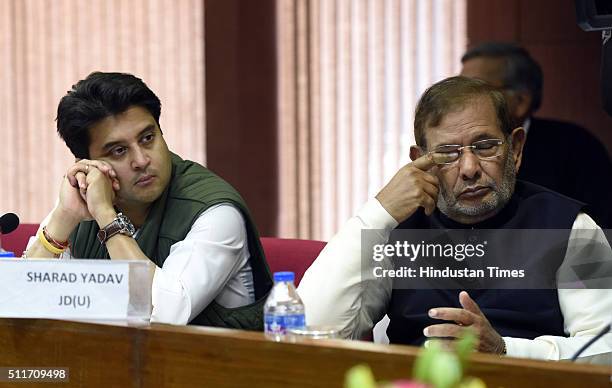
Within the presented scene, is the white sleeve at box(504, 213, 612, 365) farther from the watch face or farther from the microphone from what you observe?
the microphone

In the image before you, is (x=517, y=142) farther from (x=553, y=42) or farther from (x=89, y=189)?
(x=553, y=42)

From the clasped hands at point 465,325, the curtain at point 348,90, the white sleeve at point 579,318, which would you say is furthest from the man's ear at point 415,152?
the curtain at point 348,90

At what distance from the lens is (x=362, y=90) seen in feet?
13.9

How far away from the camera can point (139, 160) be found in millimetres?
2359

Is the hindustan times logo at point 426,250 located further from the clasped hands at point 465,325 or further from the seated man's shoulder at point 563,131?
the seated man's shoulder at point 563,131

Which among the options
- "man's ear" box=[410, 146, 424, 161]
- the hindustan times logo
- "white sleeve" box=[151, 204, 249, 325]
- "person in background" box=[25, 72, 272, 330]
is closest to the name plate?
"white sleeve" box=[151, 204, 249, 325]

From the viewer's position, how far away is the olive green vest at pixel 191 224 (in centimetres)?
227

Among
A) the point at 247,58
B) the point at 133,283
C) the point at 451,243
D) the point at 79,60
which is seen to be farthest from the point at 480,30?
the point at 133,283

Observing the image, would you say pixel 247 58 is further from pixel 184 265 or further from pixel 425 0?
pixel 184 265

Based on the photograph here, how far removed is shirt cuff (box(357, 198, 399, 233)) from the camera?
2.14 metres

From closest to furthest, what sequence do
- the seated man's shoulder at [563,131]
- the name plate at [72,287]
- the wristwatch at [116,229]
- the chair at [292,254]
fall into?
the name plate at [72,287]
the wristwatch at [116,229]
the chair at [292,254]
the seated man's shoulder at [563,131]

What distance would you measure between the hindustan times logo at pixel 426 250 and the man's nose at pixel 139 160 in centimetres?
59

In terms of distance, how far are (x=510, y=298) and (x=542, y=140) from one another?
1663 mm

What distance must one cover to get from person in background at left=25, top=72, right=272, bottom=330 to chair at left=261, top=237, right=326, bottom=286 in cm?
13
